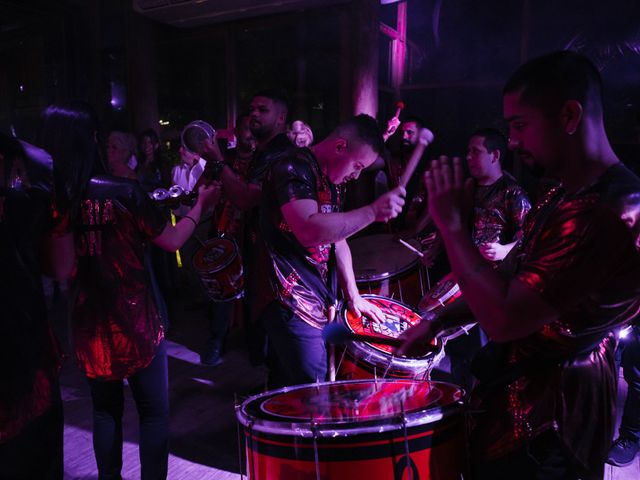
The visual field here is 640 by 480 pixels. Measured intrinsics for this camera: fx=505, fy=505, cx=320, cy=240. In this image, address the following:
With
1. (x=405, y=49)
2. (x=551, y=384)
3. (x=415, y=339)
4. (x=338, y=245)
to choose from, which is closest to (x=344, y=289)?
(x=338, y=245)

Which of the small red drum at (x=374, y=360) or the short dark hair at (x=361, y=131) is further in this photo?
the short dark hair at (x=361, y=131)

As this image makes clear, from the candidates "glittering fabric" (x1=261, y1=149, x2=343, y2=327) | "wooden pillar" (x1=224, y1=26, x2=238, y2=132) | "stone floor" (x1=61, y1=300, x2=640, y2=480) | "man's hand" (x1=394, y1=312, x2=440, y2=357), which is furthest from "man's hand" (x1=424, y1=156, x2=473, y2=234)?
"wooden pillar" (x1=224, y1=26, x2=238, y2=132)

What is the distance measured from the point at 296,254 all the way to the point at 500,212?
201 centimetres

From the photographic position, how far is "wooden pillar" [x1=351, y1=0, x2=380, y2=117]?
5.84 m

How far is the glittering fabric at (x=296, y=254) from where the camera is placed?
232cm

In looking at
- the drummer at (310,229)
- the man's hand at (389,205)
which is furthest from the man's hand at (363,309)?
the man's hand at (389,205)

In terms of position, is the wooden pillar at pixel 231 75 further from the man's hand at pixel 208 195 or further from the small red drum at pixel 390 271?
the man's hand at pixel 208 195

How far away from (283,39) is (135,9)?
7.27 feet

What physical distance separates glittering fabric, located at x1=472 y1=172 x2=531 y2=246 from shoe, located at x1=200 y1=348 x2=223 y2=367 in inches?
102

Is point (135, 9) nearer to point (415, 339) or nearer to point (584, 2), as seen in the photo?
point (584, 2)

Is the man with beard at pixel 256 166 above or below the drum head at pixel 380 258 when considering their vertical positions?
above

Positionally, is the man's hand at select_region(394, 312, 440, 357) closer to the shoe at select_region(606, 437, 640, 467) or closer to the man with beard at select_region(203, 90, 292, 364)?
the man with beard at select_region(203, 90, 292, 364)

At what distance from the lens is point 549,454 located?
50.6 inches

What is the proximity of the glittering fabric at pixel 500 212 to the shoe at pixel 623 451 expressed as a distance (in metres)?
1.45
